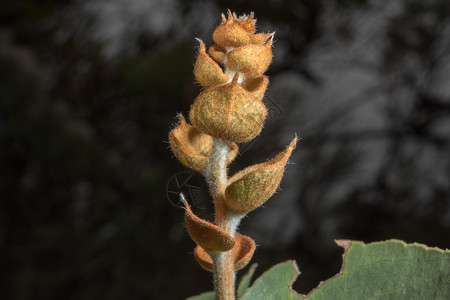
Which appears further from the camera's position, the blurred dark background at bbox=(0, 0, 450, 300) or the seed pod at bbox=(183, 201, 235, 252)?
the blurred dark background at bbox=(0, 0, 450, 300)

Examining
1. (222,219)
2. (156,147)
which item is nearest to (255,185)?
(222,219)

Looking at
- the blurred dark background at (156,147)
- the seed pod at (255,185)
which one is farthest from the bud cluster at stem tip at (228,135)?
the blurred dark background at (156,147)

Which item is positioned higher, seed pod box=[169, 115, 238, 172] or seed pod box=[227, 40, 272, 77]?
seed pod box=[227, 40, 272, 77]

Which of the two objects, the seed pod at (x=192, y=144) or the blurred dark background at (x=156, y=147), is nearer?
the seed pod at (x=192, y=144)

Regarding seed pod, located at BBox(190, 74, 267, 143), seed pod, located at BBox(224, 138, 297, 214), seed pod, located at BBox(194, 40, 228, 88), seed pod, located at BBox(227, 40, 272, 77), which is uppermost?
seed pod, located at BBox(227, 40, 272, 77)

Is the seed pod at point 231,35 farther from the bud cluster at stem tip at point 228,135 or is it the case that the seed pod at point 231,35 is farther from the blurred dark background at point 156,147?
the blurred dark background at point 156,147

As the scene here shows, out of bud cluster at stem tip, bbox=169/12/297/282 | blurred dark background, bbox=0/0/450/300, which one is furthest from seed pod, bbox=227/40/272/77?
blurred dark background, bbox=0/0/450/300

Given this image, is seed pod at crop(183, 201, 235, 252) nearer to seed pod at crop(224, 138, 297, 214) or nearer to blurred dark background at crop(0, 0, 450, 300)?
seed pod at crop(224, 138, 297, 214)

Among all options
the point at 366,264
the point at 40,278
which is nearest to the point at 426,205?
the point at 40,278
